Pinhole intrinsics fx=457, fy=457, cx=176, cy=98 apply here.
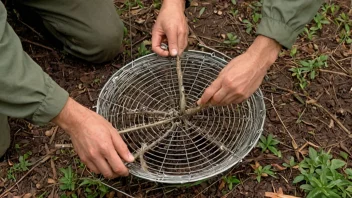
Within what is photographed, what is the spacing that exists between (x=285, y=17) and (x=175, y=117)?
0.60 meters

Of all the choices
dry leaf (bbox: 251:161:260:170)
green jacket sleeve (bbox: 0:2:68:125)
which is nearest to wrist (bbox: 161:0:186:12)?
green jacket sleeve (bbox: 0:2:68:125)

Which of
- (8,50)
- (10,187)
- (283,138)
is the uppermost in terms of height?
(8,50)

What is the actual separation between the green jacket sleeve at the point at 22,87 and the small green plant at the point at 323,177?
96 centimetres

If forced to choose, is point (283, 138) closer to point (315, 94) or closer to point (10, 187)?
point (315, 94)

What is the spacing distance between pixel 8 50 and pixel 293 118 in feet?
3.96

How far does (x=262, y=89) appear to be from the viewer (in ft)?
6.81

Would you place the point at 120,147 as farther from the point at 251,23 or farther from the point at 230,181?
the point at 251,23

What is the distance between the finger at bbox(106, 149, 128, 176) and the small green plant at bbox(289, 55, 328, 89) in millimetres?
995

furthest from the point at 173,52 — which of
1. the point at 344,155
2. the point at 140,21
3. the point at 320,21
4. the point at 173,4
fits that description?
the point at 320,21

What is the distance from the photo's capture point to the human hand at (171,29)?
1.74 m

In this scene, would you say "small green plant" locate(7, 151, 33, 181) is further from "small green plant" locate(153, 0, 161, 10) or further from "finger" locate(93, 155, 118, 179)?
"small green plant" locate(153, 0, 161, 10)

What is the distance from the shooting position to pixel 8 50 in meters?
1.38

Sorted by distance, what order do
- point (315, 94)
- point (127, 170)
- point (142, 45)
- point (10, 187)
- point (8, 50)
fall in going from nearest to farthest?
point (8, 50)
point (127, 170)
point (10, 187)
point (315, 94)
point (142, 45)

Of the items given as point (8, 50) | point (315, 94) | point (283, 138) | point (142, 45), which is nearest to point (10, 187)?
point (8, 50)
